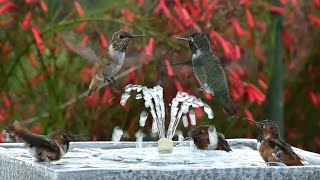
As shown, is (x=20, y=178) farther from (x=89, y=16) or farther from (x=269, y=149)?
(x=89, y=16)

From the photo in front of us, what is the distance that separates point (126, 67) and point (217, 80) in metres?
1.47

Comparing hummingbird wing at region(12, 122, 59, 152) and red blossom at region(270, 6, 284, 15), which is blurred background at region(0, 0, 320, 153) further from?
hummingbird wing at region(12, 122, 59, 152)

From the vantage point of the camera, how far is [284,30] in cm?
718

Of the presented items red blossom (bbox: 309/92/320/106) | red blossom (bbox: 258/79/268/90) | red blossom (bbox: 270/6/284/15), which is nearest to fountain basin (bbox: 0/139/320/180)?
red blossom (bbox: 258/79/268/90)

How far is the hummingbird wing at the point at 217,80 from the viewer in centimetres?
454

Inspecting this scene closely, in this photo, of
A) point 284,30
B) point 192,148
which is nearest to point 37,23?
point 284,30

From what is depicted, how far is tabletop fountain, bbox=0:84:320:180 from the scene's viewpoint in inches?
144

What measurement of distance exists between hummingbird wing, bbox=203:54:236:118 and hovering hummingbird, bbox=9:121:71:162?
0.81 metres

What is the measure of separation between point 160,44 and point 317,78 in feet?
4.37

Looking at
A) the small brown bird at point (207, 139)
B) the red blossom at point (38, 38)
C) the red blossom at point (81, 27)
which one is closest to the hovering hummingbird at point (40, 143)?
the small brown bird at point (207, 139)

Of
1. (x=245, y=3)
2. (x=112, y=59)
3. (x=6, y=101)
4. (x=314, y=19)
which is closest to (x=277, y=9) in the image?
(x=245, y=3)

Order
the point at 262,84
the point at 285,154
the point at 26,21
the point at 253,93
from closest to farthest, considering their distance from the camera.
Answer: the point at 285,154 < the point at 26,21 < the point at 253,93 < the point at 262,84

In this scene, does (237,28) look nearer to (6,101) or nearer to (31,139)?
(6,101)

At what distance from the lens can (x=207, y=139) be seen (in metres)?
4.45
